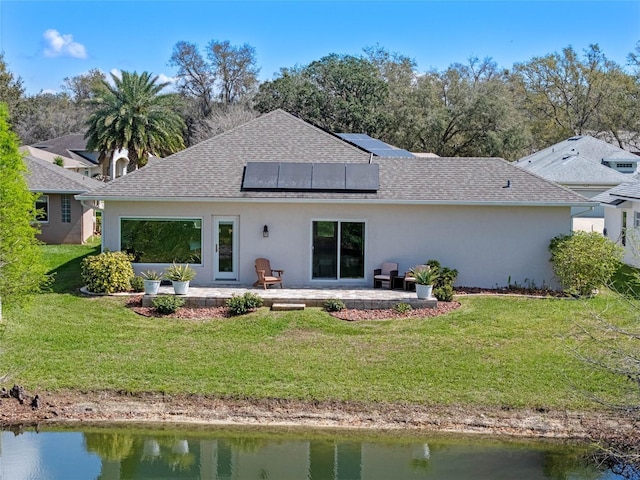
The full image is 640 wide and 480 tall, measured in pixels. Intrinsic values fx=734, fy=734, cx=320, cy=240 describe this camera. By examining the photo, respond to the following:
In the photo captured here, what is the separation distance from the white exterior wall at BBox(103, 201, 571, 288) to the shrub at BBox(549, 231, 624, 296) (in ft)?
3.28

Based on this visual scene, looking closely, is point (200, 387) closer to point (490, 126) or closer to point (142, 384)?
point (142, 384)

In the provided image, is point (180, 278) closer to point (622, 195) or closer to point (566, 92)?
point (622, 195)

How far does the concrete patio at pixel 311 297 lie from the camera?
17719 millimetres

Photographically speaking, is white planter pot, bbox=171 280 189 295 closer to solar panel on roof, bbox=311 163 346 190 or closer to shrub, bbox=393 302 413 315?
solar panel on roof, bbox=311 163 346 190

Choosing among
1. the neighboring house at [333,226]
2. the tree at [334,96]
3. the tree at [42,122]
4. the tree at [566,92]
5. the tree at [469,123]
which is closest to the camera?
the neighboring house at [333,226]

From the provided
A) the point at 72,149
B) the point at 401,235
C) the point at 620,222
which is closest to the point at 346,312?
the point at 401,235

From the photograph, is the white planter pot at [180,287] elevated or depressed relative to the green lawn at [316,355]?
elevated

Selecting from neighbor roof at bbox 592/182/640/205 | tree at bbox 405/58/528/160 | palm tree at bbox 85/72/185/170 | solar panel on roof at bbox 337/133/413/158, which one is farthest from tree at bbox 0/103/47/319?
tree at bbox 405/58/528/160

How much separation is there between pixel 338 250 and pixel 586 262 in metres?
6.40

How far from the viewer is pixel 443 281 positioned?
737 inches

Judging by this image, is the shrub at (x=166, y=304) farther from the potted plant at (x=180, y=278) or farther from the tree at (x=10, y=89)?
the tree at (x=10, y=89)

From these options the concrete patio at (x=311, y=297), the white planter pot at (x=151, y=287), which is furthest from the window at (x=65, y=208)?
the white planter pot at (x=151, y=287)

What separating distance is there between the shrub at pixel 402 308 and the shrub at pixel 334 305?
127 centimetres

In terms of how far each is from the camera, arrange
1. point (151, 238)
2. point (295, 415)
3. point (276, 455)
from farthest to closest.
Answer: point (151, 238) → point (295, 415) → point (276, 455)
